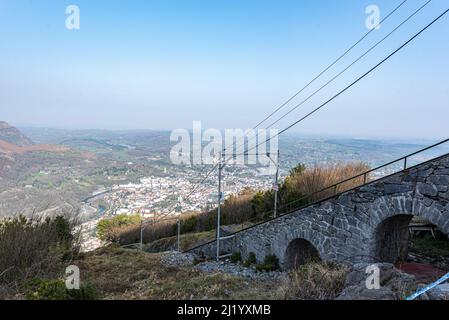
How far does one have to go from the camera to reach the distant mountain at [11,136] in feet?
151

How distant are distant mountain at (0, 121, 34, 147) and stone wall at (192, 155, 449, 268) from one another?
160ft

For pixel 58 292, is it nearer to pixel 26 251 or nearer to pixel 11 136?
pixel 26 251

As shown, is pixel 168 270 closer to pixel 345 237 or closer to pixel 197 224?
pixel 345 237

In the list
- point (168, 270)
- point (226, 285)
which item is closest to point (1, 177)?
point (168, 270)

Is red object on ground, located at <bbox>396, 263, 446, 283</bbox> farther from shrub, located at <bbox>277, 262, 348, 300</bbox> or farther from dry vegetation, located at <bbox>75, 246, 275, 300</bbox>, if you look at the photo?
dry vegetation, located at <bbox>75, 246, 275, 300</bbox>

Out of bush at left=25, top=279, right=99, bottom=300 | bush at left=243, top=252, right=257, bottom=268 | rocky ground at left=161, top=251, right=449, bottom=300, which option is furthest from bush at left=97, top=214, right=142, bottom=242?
rocky ground at left=161, top=251, right=449, bottom=300

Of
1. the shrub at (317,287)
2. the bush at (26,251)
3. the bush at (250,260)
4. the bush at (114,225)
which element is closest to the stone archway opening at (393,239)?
the shrub at (317,287)

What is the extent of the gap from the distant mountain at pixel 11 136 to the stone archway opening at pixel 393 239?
51.1 metres

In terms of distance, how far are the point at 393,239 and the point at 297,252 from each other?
134 inches

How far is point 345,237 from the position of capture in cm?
775

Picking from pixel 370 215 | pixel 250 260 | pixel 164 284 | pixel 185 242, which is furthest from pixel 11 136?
pixel 370 215

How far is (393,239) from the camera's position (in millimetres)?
7473

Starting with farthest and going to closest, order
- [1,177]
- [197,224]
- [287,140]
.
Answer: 1. [1,177]
2. [287,140]
3. [197,224]
